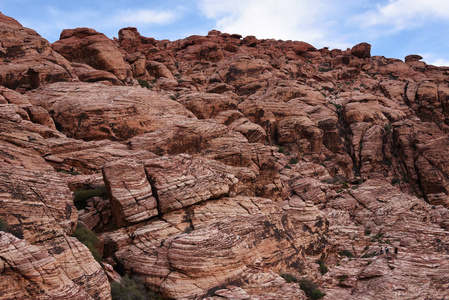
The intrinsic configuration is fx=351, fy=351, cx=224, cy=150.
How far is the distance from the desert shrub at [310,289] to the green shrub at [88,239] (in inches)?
482

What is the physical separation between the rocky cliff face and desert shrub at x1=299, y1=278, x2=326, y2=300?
46.0 inches

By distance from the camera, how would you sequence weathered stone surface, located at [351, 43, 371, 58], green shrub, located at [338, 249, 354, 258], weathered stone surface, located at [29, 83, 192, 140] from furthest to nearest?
weathered stone surface, located at [351, 43, 371, 58]
weathered stone surface, located at [29, 83, 192, 140]
green shrub, located at [338, 249, 354, 258]

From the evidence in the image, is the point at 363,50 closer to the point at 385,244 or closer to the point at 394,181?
the point at 394,181

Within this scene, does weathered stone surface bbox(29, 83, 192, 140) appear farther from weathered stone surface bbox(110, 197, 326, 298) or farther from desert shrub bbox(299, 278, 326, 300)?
desert shrub bbox(299, 278, 326, 300)

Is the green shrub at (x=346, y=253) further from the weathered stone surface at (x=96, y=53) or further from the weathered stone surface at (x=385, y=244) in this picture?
the weathered stone surface at (x=96, y=53)

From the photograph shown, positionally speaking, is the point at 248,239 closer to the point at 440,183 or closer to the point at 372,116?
the point at 440,183

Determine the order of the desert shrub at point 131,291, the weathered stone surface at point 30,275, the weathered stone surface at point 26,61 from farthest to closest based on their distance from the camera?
the weathered stone surface at point 26,61
the desert shrub at point 131,291
the weathered stone surface at point 30,275

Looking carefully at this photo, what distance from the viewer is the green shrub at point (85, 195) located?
22234 millimetres

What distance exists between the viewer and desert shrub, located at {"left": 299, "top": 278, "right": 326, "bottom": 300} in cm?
2169

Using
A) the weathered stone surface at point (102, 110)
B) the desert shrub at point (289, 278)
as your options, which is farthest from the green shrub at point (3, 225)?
the weathered stone surface at point (102, 110)

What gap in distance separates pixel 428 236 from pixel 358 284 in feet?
32.3

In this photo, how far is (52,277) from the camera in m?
13.0

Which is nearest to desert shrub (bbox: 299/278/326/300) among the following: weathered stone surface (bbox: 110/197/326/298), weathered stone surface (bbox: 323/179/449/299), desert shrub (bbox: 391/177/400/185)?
weathered stone surface (bbox: 323/179/449/299)

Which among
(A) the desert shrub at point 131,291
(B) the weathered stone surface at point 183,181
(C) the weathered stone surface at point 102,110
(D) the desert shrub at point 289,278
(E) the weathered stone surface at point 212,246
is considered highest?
(C) the weathered stone surface at point 102,110
